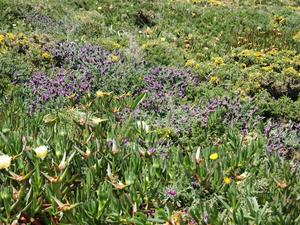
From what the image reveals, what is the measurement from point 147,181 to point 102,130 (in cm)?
102

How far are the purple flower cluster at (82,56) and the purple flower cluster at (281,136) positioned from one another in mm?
2436

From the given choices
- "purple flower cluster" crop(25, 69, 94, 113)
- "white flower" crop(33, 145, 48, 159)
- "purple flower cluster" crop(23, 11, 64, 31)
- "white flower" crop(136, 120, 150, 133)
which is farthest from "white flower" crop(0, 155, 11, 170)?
"purple flower cluster" crop(23, 11, 64, 31)

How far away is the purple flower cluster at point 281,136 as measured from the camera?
4.64 m

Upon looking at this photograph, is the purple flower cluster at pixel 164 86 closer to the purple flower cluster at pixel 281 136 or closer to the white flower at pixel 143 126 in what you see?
the white flower at pixel 143 126

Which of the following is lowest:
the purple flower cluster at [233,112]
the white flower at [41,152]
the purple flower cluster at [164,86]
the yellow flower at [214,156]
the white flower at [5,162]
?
the purple flower cluster at [164,86]

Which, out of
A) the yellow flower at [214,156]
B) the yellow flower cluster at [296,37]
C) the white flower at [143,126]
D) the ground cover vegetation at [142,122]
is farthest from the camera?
the yellow flower cluster at [296,37]

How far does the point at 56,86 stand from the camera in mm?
5938

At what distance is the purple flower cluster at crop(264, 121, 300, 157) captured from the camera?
15.2 ft

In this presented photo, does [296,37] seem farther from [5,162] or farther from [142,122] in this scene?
[5,162]

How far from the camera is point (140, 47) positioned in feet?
25.4

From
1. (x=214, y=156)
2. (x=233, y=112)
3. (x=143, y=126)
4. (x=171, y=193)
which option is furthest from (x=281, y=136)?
(x=171, y=193)

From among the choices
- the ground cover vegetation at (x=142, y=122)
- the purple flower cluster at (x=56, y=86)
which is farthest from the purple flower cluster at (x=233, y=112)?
the purple flower cluster at (x=56, y=86)

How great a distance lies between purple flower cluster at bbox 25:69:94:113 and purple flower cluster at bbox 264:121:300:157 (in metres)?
2.29

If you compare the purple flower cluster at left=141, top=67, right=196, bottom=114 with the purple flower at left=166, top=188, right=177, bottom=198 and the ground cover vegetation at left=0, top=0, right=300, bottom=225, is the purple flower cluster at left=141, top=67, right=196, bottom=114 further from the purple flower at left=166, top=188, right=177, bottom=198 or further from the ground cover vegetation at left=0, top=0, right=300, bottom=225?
the purple flower at left=166, top=188, right=177, bottom=198
